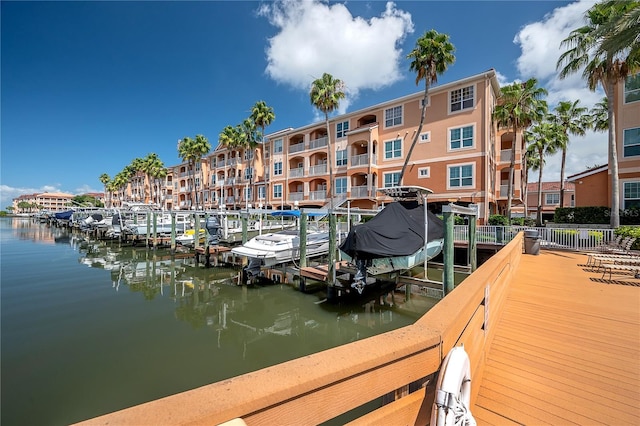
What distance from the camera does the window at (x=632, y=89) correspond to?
16938mm

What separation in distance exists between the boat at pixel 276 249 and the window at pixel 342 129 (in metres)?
17.9

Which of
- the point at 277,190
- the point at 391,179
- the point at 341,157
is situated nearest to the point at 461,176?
the point at 391,179

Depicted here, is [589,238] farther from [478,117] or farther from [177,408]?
[177,408]

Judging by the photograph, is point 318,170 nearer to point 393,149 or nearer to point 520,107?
point 393,149

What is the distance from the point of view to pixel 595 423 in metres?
2.41

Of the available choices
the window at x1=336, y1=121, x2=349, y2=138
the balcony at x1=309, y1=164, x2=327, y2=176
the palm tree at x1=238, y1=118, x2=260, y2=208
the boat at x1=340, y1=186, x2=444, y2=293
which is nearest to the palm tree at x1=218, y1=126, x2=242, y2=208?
the palm tree at x1=238, y1=118, x2=260, y2=208


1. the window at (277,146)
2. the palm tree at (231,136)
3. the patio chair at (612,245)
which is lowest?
the patio chair at (612,245)

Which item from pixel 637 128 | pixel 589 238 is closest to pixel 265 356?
pixel 589 238

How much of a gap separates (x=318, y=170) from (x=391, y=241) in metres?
23.2

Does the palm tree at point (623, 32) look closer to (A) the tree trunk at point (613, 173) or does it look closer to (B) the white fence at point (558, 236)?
(A) the tree trunk at point (613, 173)

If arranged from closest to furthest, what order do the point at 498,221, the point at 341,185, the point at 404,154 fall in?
the point at 498,221 → the point at 404,154 → the point at 341,185

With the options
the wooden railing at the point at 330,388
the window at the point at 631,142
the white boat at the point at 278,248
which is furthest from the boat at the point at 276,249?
the window at the point at 631,142

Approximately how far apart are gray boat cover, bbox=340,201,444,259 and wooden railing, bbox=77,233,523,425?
5.60m

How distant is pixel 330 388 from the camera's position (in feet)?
4.33
